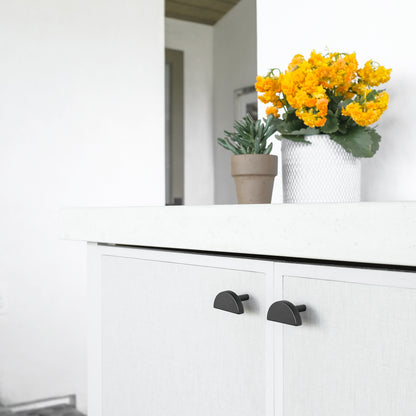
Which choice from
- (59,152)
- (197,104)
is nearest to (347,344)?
(59,152)

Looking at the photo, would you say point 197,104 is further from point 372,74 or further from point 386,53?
point 372,74

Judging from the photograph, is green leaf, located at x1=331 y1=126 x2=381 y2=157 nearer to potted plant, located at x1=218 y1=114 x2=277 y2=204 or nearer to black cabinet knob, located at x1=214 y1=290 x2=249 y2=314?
potted plant, located at x1=218 y1=114 x2=277 y2=204

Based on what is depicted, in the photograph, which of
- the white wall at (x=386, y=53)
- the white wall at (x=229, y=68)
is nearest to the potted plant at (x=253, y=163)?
the white wall at (x=386, y=53)

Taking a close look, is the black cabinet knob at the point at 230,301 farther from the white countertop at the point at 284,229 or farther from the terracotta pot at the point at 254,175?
the terracotta pot at the point at 254,175

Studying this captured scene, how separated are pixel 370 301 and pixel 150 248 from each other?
375mm

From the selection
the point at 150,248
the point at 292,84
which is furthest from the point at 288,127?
the point at 150,248

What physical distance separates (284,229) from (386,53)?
1.68 ft

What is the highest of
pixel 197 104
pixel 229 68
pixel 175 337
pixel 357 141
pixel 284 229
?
pixel 229 68

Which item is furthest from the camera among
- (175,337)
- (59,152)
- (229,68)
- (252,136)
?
(229,68)

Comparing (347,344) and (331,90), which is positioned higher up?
(331,90)

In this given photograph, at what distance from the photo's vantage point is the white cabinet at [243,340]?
482 mm

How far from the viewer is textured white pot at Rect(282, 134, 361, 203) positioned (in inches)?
30.6

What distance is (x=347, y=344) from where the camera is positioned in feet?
1.66

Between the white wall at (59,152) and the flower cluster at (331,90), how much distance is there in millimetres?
1423
